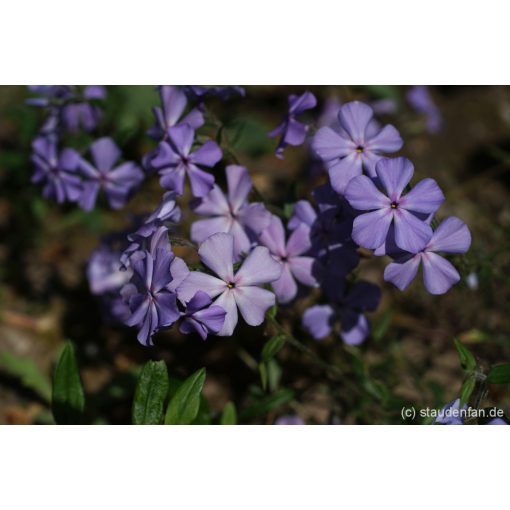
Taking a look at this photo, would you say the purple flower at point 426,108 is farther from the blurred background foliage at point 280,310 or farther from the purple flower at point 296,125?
the purple flower at point 296,125

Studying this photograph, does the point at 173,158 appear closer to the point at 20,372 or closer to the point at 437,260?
the point at 437,260

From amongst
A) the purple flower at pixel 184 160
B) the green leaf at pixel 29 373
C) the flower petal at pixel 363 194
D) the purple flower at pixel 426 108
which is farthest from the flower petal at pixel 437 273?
the purple flower at pixel 426 108

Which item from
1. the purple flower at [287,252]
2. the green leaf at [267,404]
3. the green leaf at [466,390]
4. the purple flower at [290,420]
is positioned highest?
the purple flower at [287,252]

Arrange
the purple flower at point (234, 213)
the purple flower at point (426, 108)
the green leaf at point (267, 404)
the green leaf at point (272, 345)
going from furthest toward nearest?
the purple flower at point (426, 108)
the green leaf at point (267, 404)
the purple flower at point (234, 213)
the green leaf at point (272, 345)

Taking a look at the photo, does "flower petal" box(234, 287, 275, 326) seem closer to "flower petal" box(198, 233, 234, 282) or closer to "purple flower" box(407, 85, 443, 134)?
"flower petal" box(198, 233, 234, 282)

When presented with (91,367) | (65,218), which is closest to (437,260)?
(91,367)
